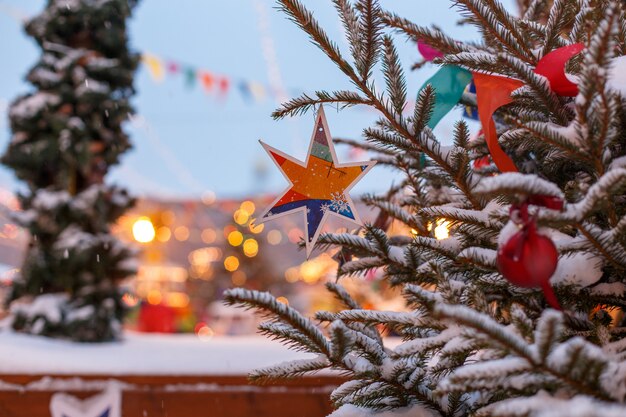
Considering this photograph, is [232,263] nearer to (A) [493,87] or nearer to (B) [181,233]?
(B) [181,233]

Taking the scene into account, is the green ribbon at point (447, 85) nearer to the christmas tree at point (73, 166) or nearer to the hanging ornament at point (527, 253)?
the hanging ornament at point (527, 253)

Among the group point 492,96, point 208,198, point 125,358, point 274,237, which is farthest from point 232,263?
point 492,96

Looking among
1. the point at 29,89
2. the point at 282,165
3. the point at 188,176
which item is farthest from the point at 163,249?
the point at 282,165

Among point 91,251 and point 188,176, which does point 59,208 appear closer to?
point 91,251

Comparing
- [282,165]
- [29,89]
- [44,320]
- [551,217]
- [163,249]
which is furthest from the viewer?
[163,249]

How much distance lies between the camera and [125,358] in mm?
2230

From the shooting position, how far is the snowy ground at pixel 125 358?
2055mm

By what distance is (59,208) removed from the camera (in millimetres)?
2834

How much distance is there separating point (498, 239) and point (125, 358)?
5.64 feet

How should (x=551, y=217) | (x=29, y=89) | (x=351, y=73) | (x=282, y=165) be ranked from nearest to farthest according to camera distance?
(x=551, y=217) < (x=351, y=73) < (x=282, y=165) < (x=29, y=89)

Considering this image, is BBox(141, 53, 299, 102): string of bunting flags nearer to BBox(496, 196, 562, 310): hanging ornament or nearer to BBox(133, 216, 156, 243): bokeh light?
BBox(133, 216, 156, 243): bokeh light

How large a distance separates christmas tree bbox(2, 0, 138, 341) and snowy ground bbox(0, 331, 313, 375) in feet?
0.87

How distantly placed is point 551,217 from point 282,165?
57 centimetres

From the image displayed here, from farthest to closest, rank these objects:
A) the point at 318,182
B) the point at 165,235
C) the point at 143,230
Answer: the point at 165,235, the point at 143,230, the point at 318,182
